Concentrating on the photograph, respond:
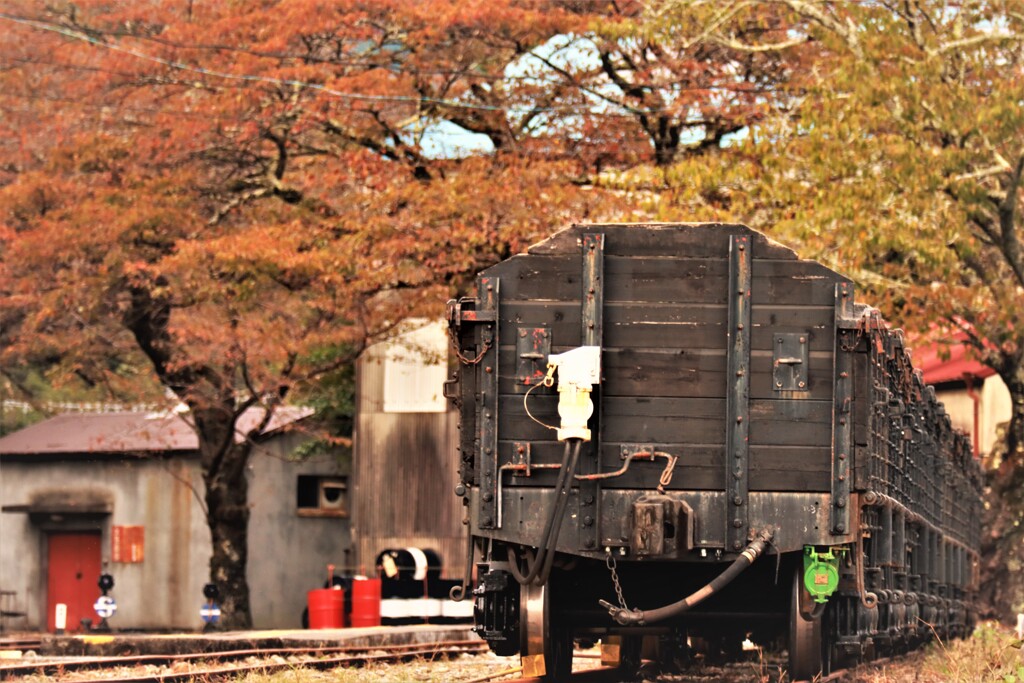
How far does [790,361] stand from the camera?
902 cm

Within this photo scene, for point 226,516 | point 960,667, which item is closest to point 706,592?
point 960,667

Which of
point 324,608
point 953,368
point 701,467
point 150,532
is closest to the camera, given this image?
point 701,467

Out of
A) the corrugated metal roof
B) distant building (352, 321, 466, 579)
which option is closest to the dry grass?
distant building (352, 321, 466, 579)

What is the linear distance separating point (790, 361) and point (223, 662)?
26.9ft

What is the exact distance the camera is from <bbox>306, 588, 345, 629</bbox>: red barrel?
27372mm

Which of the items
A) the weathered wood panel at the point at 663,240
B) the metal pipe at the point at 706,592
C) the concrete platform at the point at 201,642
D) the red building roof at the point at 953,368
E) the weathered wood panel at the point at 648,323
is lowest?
the concrete platform at the point at 201,642

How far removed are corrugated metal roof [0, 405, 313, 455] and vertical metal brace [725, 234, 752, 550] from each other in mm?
21467

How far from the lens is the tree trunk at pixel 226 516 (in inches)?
1121

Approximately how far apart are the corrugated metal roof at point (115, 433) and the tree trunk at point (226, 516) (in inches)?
58.9

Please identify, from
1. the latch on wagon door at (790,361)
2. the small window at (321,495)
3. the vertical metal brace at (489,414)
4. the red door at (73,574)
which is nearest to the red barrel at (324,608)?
the small window at (321,495)

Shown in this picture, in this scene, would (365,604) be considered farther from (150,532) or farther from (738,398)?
(738,398)

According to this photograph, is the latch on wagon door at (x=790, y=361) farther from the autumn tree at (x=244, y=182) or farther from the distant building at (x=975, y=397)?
the distant building at (x=975, y=397)

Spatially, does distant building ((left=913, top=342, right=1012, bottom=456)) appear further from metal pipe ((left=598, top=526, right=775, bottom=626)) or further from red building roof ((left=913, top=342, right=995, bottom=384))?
metal pipe ((left=598, top=526, right=775, bottom=626))

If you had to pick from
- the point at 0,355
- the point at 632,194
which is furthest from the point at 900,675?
the point at 0,355
